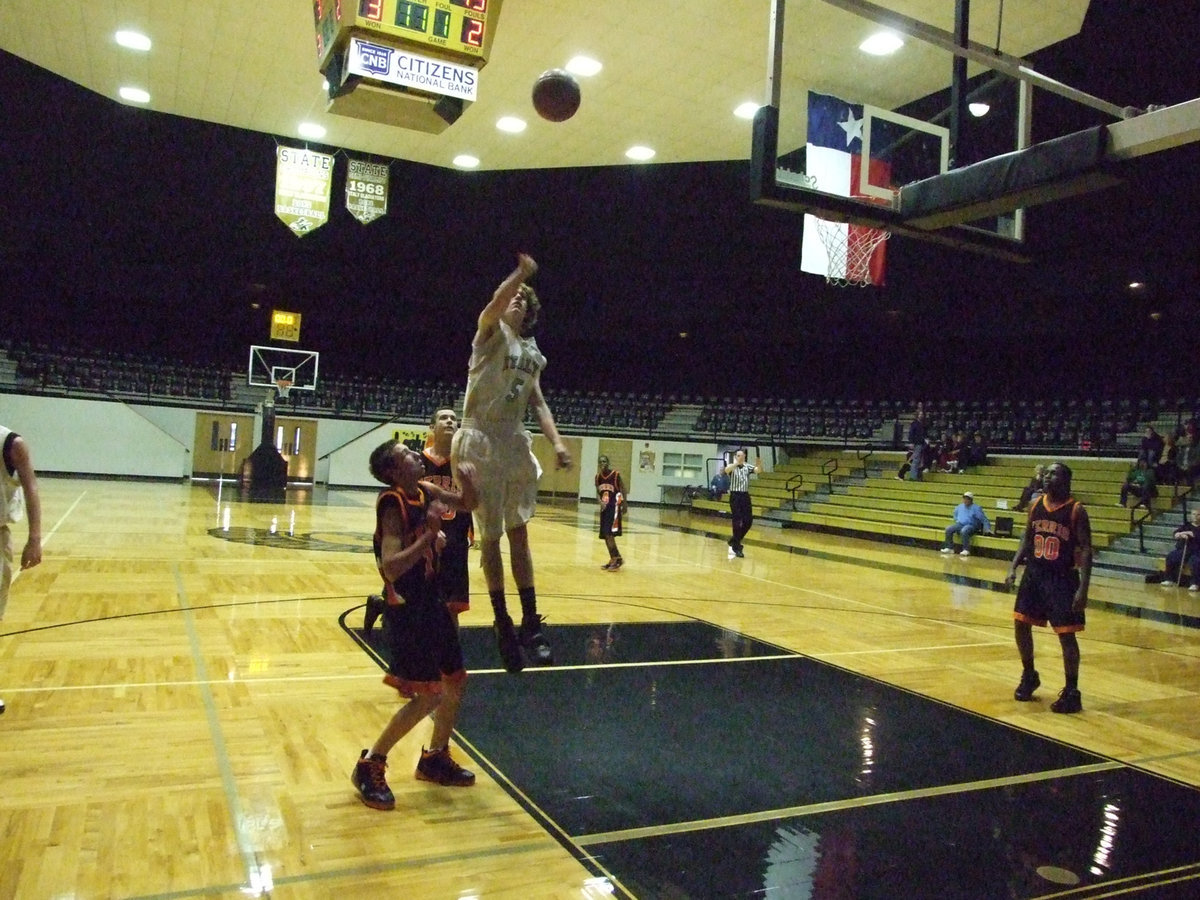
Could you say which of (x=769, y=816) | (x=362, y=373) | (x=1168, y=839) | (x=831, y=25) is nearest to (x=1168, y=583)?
(x=831, y=25)

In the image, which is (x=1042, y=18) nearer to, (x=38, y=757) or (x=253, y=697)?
(x=253, y=697)

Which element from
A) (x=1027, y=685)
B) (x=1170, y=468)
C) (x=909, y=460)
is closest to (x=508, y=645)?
(x=1027, y=685)

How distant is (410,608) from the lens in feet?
11.2

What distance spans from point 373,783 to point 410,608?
0.67 m

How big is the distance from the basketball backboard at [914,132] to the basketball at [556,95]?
4.48 feet

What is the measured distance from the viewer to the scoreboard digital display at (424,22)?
22.5ft

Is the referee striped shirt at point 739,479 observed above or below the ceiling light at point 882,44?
below

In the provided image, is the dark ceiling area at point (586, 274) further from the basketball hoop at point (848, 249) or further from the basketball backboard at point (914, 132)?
the basketball backboard at point (914, 132)

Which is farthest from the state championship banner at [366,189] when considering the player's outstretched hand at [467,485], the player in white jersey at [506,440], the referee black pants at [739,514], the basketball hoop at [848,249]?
the player's outstretched hand at [467,485]

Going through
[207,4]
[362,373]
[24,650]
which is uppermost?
[207,4]

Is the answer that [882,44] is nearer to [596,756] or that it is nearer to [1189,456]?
[596,756]

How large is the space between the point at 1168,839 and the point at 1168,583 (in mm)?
10441

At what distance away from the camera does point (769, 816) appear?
11.0 ft

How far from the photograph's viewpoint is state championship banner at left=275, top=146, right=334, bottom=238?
12844mm
